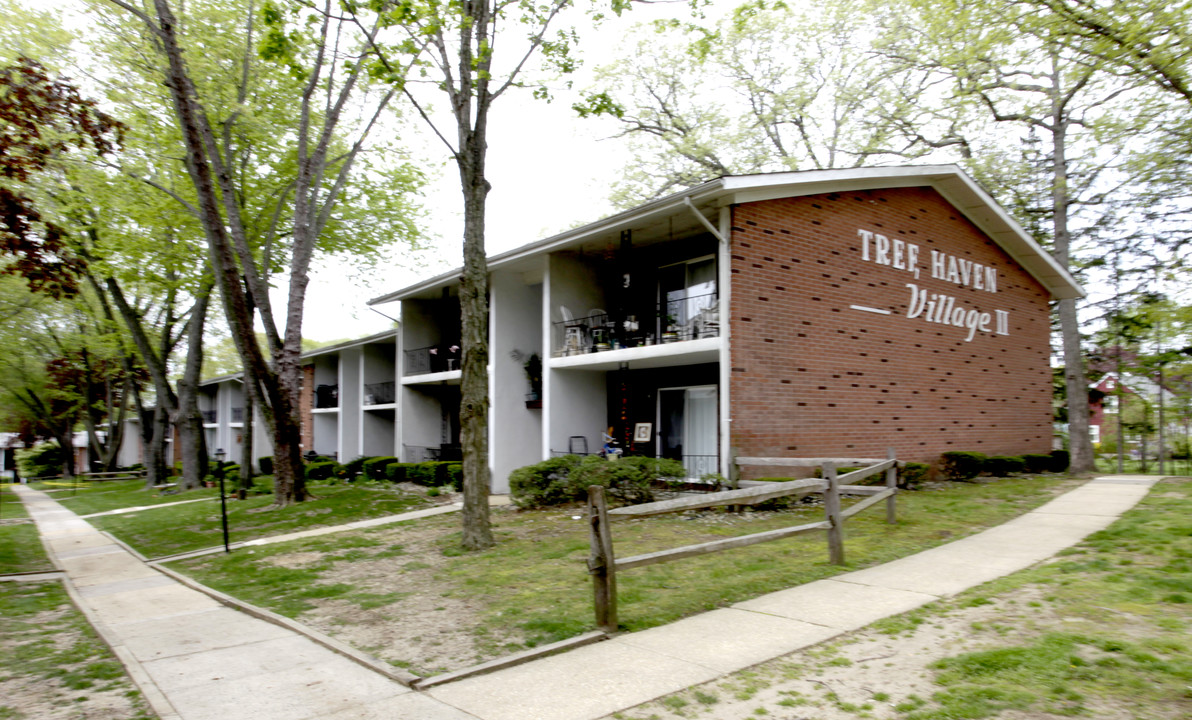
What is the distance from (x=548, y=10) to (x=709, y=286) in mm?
6354

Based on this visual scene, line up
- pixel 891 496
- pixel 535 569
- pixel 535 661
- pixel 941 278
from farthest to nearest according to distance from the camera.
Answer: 1. pixel 941 278
2. pixel 891 496
3. pixel 535 569
4. pixel 535 661

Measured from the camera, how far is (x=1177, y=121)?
14.4 metres

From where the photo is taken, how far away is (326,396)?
31.5m

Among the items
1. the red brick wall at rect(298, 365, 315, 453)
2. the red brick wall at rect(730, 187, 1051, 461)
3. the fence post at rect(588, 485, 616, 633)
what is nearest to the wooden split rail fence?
the fence post at rect(588, 485, 616, 633)

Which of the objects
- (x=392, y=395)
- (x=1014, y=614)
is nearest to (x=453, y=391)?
(x=392, y=395)

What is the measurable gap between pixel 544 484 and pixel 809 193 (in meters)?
7.18

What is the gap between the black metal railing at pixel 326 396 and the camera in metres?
31.3

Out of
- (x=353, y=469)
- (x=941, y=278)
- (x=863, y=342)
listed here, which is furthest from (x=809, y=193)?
(x=353, y=469)

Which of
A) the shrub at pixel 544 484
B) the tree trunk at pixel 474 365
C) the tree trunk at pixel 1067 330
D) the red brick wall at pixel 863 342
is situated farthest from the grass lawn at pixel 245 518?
the tree trunk at pixel 1067 330

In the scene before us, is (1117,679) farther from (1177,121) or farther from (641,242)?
(1177,121)

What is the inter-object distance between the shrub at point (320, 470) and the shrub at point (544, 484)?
1418 cm

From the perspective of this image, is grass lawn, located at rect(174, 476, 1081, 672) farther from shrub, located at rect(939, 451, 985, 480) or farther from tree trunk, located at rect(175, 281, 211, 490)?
tree trunk, located at rect(175, 281, 211, 490)

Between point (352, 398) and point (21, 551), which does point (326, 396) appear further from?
point (21, 551)

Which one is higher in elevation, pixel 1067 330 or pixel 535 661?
pixel 1067 330
